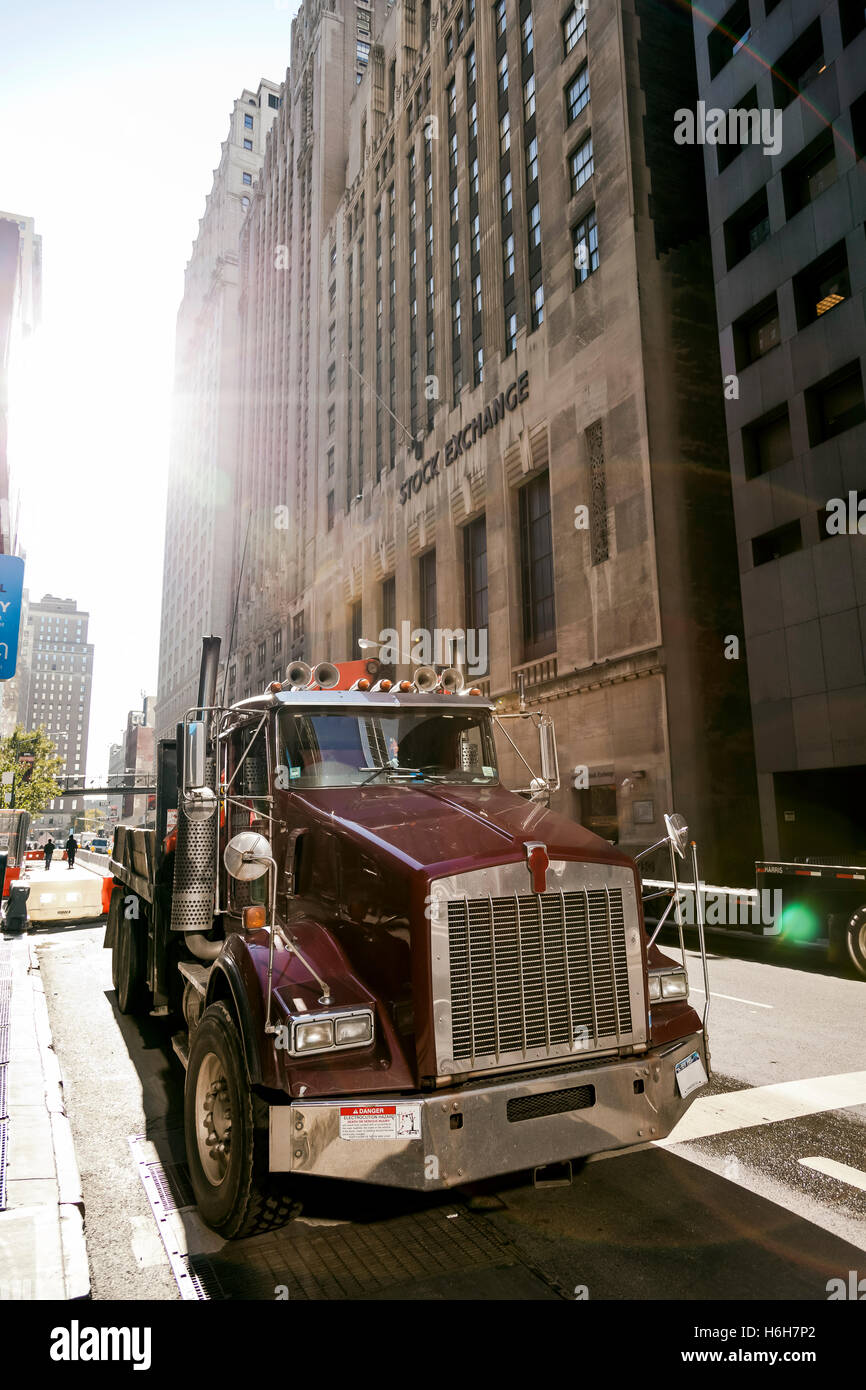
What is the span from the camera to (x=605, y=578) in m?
25.8

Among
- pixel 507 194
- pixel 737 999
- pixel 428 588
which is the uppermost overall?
pixel 507 194

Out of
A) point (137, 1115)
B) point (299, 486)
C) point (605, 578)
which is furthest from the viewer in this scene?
point (299, 486)

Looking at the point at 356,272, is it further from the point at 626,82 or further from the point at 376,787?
the point at 376,787

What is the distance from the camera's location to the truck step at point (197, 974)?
5.33 meters

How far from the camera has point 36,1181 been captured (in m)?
4.58

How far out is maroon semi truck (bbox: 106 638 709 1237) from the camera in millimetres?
3752

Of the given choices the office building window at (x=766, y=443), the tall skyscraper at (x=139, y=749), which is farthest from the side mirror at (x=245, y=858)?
the tall skyscraper at (x=139, y=749)

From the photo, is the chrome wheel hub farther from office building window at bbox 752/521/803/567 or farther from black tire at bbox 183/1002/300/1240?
office building window at bbox 752/521/803/567

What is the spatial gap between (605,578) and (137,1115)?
72.4 ft

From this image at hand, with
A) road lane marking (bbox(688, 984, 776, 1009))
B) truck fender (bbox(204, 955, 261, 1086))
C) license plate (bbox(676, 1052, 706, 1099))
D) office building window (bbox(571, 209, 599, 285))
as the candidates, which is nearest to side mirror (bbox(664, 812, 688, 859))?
license plate (bbox(676, 1052, 706, 1099))

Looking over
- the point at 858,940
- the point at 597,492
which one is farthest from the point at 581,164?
the point at 858,940

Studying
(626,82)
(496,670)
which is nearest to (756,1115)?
(496,670)

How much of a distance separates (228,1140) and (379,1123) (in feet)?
3.77

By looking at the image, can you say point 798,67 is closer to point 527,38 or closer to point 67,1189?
point 527,38
